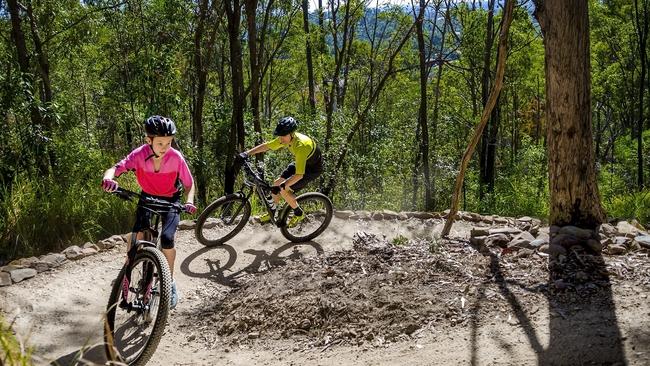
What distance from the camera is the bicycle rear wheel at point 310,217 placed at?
707cm

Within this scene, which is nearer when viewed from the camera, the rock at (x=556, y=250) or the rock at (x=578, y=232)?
the rock at (x=556, y=250)

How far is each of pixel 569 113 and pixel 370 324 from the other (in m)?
2.75

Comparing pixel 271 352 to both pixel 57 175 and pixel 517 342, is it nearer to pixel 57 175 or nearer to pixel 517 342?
pixel 517 342

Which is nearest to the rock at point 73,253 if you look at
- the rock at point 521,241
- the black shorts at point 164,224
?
the black shorts at point 164,224

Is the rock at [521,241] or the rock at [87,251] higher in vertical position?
the rock at [521,241]

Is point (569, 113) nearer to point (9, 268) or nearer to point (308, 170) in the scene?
point (308, 170)

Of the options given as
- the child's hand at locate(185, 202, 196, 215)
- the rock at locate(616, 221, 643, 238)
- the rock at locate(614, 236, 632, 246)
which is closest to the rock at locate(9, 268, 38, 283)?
the child's hand at locate(185, 202, 196, 215)

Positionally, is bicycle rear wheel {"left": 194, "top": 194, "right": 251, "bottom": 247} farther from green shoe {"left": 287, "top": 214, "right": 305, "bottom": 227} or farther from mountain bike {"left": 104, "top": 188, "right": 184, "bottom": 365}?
mountain bike {"left": 104, "top": 188, "right": 184, "bottom": 365}

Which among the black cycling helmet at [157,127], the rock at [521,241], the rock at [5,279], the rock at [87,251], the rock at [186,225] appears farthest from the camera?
→ the rock at [186,225]

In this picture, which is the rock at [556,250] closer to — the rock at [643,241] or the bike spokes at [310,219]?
the rock at [643,241]

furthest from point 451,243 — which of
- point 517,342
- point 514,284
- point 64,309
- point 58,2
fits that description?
point 58,2

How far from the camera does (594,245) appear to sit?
4832 mm

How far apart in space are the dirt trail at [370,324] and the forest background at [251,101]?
2.29 metres

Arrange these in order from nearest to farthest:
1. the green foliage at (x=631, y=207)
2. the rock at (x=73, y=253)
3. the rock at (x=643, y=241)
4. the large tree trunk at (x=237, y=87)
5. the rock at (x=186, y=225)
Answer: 1. the rock at (x=643, y=241)
2. the rock at (x=73, y=253)
3. the rock at (x=186, y=225)
4. the green foliage at (x=631, y=207)
5. the large tree trunk at (x=237, y=87)
